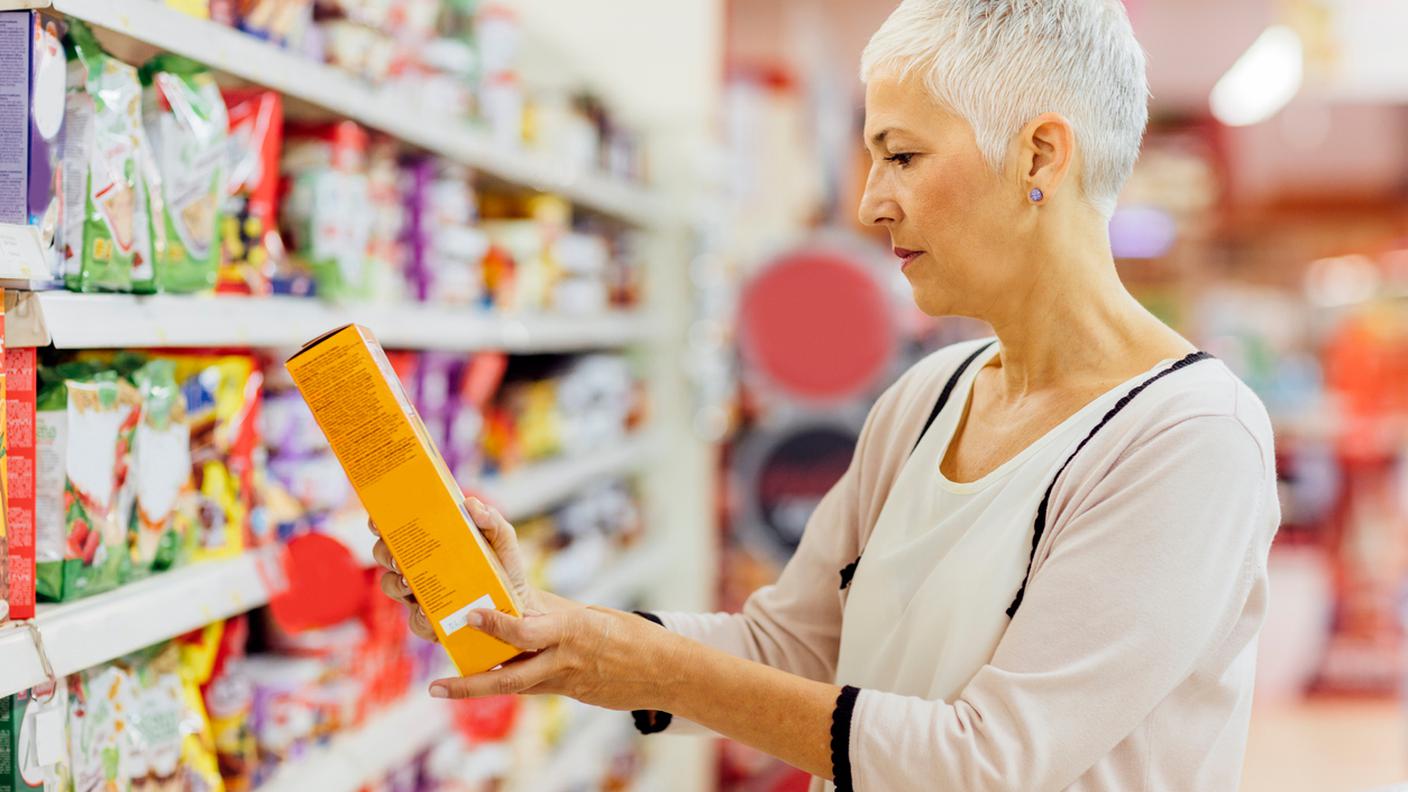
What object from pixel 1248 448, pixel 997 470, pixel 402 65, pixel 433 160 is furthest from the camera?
pixel 433 160

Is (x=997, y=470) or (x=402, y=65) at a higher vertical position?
(x=402, y=65)

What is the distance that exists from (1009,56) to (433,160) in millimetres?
1445

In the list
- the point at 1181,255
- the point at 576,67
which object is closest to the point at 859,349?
the point at 576,67

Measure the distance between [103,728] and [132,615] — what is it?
6.2 inches

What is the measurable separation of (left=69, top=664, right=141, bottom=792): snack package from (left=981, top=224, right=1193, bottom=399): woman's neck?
43.6 inches

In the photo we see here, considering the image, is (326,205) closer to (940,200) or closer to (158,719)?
(158,719)

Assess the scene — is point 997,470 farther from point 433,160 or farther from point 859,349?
point 859,349

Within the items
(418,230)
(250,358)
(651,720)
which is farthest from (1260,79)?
(651,720)

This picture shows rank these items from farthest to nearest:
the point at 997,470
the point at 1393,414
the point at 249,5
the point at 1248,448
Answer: the point at 1393,414, the point at 249,5, the point at 997,470, the point at 1248,448

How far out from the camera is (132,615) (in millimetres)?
1512

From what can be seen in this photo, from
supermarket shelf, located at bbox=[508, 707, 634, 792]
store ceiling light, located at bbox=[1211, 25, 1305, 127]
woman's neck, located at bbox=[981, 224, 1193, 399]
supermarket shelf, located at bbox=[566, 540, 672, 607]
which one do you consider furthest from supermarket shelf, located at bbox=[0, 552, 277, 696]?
store ceiling light, located at bbox=[1211, 25, 1305, 127]

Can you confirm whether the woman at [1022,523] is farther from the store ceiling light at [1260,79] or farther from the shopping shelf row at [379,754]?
the store ceiling light at [1260,79]

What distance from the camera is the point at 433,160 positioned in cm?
257

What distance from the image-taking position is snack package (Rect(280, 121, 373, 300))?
209cm
